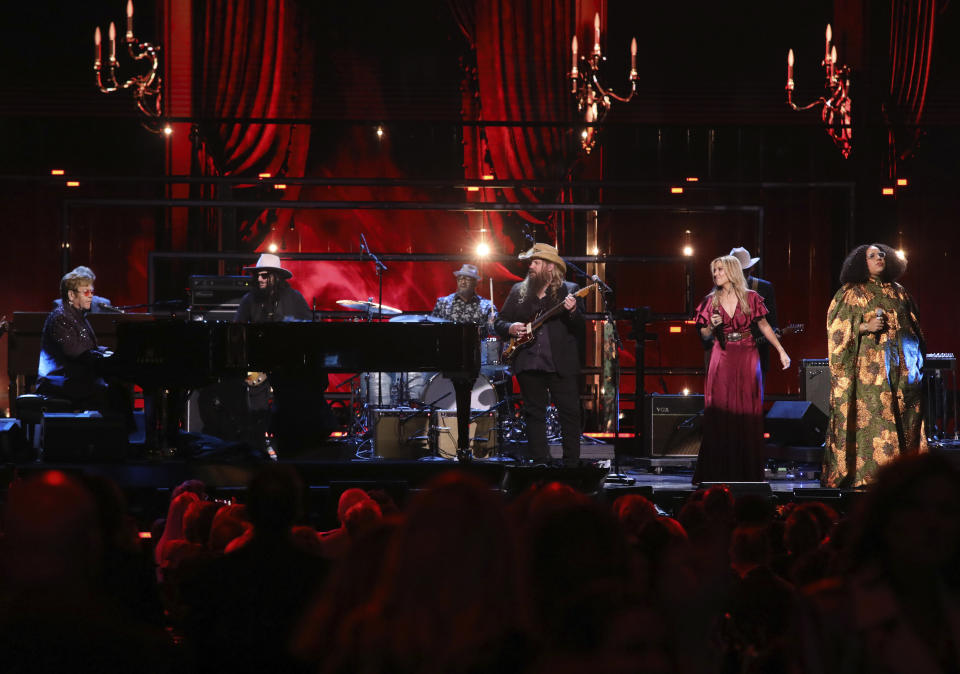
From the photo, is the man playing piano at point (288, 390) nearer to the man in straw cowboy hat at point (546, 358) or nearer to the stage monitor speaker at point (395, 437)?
the stage monitor speaker at point (395, 437)

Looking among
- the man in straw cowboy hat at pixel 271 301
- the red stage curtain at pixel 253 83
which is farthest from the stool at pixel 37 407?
the red stage curtain at pixel 253 83

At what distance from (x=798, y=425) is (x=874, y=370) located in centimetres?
215

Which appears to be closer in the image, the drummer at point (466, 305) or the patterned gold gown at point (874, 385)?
the patterned gold gown at point (874, 385)

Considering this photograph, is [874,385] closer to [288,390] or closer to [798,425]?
[798,425]

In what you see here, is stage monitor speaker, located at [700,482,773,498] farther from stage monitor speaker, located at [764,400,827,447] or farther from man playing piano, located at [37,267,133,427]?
man playing piano, located at [37,267,133,427]

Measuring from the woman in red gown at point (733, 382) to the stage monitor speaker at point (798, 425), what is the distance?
88.8 inches

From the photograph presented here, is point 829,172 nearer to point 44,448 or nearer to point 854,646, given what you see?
point 44,448

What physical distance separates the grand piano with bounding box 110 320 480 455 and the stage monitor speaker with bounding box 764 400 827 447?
12.6 ft

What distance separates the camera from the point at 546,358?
8258 mm

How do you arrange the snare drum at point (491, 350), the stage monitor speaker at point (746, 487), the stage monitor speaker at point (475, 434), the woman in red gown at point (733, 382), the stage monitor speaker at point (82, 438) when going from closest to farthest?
the stage monitor speaker at point (746, 487) < the stage monitor speaker at point (82, 438) < the woman in red gown at point (733, 382) < the stage monitor speaker at point (475, 434) < the snare drum at point (491, 350)

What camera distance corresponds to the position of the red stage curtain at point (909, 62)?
1309 cm

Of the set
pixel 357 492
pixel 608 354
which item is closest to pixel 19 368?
pixel 608 354

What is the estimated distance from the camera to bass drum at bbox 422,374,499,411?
973cm

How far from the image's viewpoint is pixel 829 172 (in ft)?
41.8
